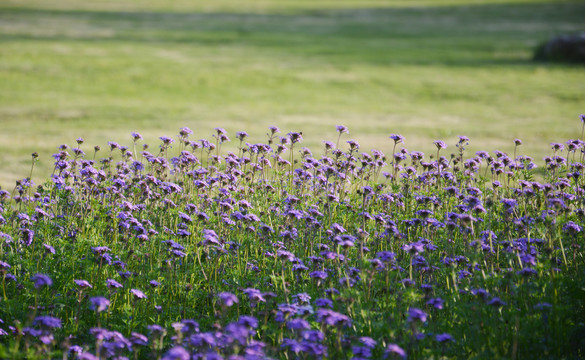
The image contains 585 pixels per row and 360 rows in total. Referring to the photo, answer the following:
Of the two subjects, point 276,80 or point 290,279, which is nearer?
point 290,279

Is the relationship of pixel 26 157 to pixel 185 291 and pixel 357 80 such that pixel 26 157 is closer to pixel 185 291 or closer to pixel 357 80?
pixel 185 291

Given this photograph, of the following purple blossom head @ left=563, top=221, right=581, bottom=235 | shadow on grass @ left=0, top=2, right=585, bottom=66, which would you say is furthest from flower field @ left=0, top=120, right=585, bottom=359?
shadow on grass @ left=0, top=2, right=585, bottom=66

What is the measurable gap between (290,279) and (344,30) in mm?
38300

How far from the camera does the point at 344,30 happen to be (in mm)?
42281

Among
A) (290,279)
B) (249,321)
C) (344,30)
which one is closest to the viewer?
(249,321)

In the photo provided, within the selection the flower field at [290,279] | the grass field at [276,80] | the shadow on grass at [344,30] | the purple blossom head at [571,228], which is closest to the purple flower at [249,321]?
the flower field at [290,279]

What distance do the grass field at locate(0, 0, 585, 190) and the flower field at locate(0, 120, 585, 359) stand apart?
5.99m

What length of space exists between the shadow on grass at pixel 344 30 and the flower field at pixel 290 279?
23802 mm

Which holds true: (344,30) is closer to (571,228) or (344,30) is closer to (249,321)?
(571,228)

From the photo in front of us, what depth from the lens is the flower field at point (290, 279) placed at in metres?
4.17

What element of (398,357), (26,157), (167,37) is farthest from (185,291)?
(167,37)

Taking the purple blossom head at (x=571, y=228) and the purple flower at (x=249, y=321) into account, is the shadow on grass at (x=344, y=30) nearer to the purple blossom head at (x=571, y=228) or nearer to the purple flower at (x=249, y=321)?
the purple blossom head at (x=571, y=228)

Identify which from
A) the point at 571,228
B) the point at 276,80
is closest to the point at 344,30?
the point at 276,80

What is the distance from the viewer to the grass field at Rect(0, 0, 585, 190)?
16.7 metres
